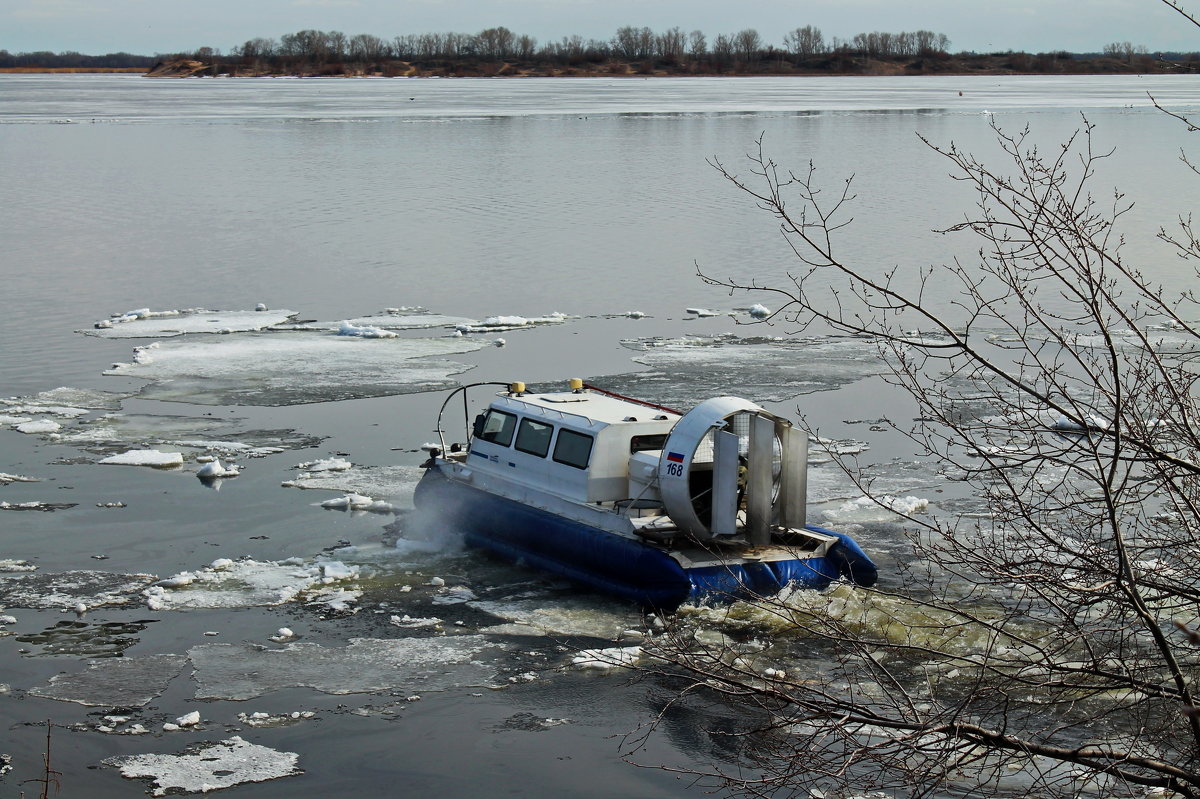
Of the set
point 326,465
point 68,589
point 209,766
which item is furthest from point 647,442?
point 68,589

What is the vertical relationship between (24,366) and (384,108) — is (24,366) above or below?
below

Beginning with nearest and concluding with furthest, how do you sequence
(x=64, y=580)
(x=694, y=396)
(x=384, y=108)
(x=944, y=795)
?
(x=944, y=795) < (x=64, y=580) < (x=694, y=396) < (x=384, y=108)

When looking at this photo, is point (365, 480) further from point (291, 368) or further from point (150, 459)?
point (291, 368)

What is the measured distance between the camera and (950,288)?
3069 centimetres

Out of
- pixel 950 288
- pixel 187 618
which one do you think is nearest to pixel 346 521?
pixel 187 618

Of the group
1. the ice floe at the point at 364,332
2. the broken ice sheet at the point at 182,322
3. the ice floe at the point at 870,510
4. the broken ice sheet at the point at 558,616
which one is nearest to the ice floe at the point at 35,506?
the broken ice sheet at the point at 558,616

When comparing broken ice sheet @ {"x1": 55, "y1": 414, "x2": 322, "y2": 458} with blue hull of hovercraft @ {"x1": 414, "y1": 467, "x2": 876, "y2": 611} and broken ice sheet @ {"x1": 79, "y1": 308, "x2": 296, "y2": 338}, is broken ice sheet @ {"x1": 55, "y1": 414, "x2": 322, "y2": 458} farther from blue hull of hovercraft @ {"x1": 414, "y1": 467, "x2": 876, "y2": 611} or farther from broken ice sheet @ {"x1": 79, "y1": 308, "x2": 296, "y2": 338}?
broken ice sheet @ {"x1": 79, "y1": 308, "x2": 296, "y2": 338}

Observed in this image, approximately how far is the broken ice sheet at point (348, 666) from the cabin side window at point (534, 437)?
291cm

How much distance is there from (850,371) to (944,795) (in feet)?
46.5

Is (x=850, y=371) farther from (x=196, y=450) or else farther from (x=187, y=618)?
(x=187, y=618)

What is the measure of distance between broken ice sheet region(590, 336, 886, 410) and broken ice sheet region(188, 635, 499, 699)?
27.3 feet

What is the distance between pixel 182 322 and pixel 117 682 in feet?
57.5

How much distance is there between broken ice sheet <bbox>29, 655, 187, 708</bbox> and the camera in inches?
448

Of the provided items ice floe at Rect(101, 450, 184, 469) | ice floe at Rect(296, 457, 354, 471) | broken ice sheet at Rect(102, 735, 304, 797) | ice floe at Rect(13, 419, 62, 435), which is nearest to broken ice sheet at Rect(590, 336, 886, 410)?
ice floe at Rect(296, 457, 354, 471)
